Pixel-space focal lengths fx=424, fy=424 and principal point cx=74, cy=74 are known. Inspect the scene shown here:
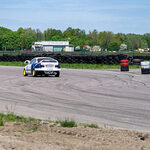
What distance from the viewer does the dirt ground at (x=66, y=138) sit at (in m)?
6.29

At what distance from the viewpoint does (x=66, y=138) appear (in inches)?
275

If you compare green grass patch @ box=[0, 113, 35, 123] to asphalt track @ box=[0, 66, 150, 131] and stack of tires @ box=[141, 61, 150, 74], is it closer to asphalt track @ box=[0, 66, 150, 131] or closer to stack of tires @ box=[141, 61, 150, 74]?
asphalt track @ box=[0, 66, 150, 131]

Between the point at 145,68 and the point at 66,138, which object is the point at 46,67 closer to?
the point at 145,68

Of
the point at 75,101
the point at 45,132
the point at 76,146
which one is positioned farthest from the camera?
the point at 75,101

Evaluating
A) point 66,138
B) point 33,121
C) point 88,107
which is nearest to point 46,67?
point 88,107

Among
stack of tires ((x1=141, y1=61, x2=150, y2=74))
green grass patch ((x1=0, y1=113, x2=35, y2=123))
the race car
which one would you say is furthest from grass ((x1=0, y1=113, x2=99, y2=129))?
stack of tires ((x1=141, y1=61, x2=150, y2=74))

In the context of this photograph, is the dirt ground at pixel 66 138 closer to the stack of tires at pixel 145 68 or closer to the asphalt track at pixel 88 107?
the asphalt track at pixel 88 107

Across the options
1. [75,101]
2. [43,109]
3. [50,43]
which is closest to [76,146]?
[43,109]

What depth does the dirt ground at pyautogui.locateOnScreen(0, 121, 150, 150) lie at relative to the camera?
6.29 metres

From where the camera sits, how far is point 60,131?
761 cm

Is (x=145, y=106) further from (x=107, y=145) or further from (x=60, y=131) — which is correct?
(x=107, y=145)

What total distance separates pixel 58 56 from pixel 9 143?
132 ft

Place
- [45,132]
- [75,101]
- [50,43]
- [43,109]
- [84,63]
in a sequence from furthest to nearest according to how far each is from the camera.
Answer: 1. [50,43]
2. [84,63]
3. [75,101]
4. [43,109]
5. [45,132]

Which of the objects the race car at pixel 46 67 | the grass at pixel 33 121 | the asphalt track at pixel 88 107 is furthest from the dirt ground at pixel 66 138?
the race car at pixel 46 67
